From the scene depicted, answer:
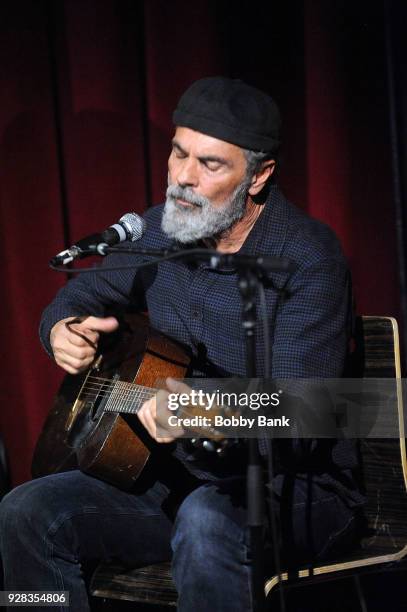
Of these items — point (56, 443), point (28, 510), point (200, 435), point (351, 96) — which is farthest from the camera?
point (351, 96)

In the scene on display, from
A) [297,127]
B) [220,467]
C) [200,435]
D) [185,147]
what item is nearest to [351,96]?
[297,127]

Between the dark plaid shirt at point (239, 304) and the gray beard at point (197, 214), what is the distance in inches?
3.3

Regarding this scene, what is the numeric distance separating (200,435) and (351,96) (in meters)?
1.66

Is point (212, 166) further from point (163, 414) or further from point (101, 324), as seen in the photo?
point (163, 414)

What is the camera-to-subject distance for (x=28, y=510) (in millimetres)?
2105

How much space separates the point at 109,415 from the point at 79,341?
258mm

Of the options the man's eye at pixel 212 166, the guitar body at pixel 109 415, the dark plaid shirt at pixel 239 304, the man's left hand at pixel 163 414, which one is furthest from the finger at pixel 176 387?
the man's eye at pixel 212 166

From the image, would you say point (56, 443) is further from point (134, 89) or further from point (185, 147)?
point (134, 89)

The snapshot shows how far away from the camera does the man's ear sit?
222 centimetres

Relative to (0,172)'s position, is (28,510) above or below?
below

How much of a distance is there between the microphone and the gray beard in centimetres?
23

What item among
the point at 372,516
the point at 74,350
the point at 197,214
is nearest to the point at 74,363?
the point at 74,350

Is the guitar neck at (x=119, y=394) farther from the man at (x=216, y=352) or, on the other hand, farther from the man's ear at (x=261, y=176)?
the man's ear at (x=261, y=176)

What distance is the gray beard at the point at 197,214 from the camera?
7.11ft
